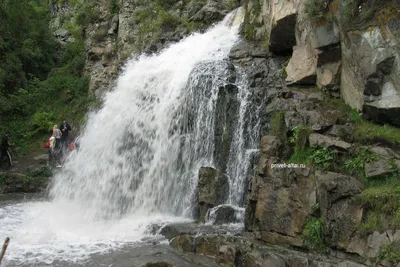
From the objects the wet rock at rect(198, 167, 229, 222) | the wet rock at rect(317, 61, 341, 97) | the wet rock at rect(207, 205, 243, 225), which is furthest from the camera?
the wet rock at rect(317, 61, 341, 97)

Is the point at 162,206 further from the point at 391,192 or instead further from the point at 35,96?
the point at 35,96

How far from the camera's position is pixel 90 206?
13.5 meters

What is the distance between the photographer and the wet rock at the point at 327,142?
8.73 m

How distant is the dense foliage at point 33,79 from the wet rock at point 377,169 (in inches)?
636

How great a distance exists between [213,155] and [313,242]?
470 centimetres

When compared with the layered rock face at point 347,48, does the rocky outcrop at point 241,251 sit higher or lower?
lower

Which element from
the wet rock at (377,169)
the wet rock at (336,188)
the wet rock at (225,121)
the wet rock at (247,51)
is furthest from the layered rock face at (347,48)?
the wet rock at (336,188)

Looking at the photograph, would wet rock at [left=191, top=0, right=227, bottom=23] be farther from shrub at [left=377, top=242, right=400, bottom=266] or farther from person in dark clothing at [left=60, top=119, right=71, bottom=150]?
shrub at [left=377, top=242, right=400, bottom=266]

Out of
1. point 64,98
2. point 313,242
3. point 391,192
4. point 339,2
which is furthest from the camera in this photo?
point 64,98

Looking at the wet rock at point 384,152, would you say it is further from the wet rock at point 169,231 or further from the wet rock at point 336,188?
the wet rock at point 169,231

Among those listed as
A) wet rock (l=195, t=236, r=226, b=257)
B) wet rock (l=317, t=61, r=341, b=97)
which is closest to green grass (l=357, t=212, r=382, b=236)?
wet rock (l=195, t=236, r=226, b=257)

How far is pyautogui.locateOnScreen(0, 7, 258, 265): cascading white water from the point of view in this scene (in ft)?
34.1

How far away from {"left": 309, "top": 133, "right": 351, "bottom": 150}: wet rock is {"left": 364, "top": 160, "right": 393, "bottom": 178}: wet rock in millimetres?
759

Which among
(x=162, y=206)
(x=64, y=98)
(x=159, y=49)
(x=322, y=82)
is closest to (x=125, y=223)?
(x=162, y=206)
